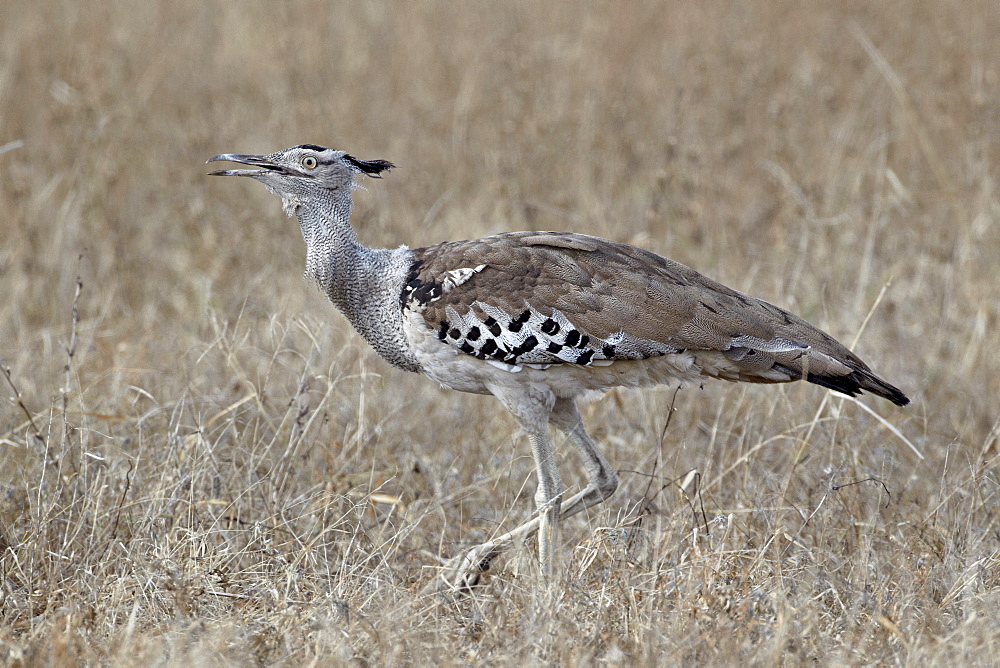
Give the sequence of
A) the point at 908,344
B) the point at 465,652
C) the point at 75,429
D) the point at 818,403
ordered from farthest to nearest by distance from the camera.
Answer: the point at 908,344, the point at 818,403, the point at 75,429, the point at 465,652

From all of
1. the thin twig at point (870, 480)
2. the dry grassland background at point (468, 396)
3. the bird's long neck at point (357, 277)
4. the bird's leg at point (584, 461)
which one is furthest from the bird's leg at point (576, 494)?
the thin twig at point (870, 480)

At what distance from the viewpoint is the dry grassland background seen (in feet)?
9.82

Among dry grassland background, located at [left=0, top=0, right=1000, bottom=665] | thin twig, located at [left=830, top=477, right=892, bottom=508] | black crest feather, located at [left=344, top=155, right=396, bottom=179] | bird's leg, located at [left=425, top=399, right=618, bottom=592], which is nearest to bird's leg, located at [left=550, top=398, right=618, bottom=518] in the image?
bird's leg, located at [left=425, top=399, right=618, bottom=592]

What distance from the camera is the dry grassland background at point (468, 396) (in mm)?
2992

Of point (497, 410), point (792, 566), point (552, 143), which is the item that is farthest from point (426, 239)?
point (792, 566)

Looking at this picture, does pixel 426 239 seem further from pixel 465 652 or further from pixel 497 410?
pixel 465 652

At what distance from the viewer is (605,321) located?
338cm

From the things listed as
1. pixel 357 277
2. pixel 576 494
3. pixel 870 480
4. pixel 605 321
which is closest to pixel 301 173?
pixel 357 277

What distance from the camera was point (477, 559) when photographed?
11.4 feet

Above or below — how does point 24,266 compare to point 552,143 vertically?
below

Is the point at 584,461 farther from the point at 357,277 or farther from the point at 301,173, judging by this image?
the point at 301,173

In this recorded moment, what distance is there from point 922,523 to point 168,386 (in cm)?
299

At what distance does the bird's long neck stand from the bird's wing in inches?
4.6

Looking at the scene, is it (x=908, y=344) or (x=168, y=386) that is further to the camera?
(x=908, y=344)
